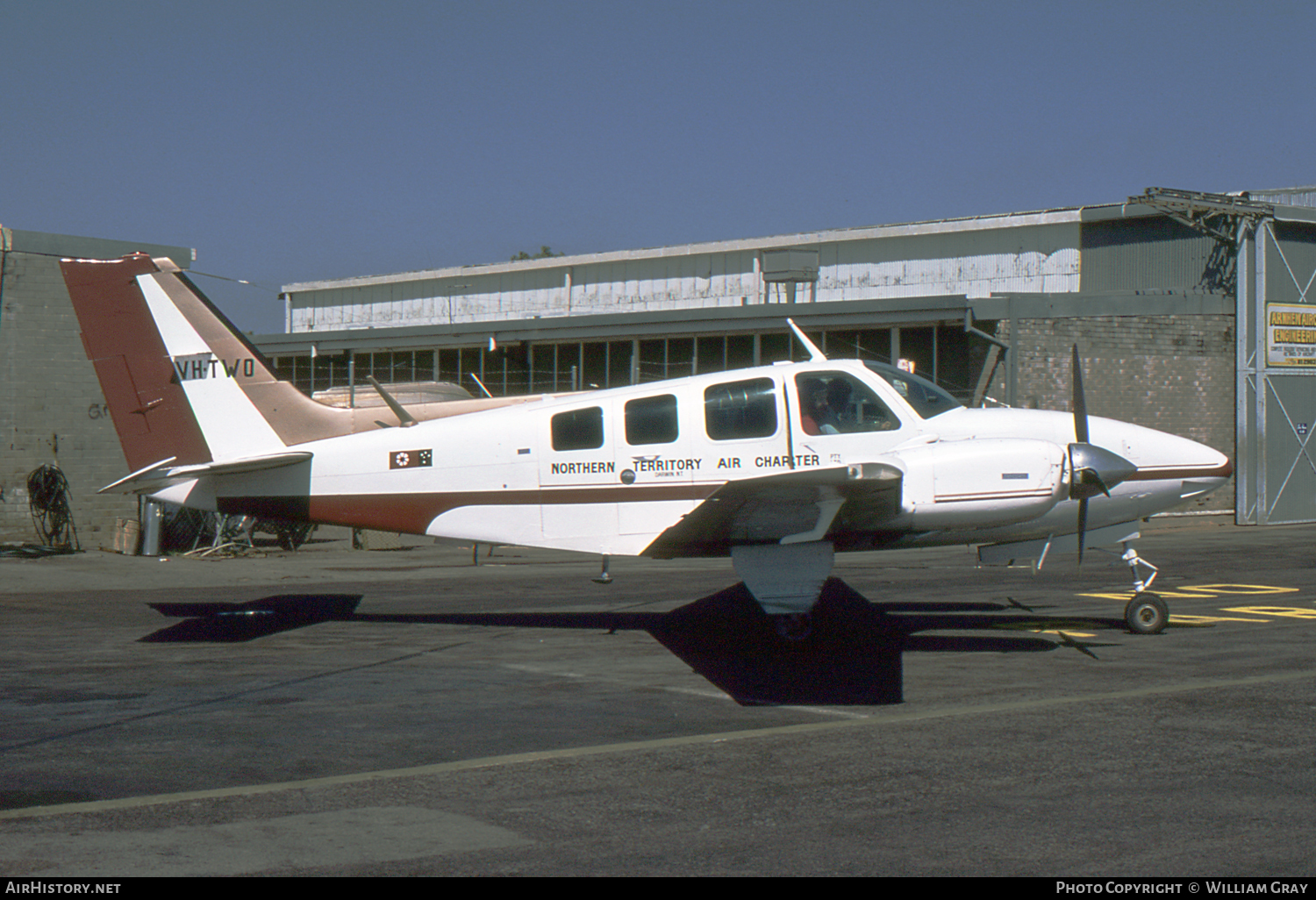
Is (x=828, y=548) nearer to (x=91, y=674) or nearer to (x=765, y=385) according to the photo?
(x=765, y=385)

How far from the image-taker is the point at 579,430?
1156cm

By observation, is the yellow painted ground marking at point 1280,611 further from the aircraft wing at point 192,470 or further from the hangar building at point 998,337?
the hangar building at point 998,337

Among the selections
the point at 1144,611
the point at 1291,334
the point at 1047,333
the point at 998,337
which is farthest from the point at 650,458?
the point at 1291,334

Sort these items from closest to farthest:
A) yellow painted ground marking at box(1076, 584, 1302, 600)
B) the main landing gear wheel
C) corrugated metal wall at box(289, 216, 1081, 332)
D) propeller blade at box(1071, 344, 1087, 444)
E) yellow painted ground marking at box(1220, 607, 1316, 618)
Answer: propeller blade at box(1071, 344, 1087, 444) → the main landing gear wheel → yellow painted ground marking at box(1220, 607, 1316, 618) → yellow painted ground marking at box(1076, 584, 1302, 600) → corrugated metal wall at box(289, 216, 1081, 332)

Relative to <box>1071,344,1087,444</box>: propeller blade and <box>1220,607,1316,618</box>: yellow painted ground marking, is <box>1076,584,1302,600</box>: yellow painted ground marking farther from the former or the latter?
<box>1071,344,1087,444</box>: propeller blade

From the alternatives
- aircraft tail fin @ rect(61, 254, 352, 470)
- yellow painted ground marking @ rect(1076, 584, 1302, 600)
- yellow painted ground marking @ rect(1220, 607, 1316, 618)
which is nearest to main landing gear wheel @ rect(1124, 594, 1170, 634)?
yellow painted ground marking @ rect(1220, 607, 1316, 618)

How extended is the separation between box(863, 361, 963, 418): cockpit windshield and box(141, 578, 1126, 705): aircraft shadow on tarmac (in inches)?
91.5

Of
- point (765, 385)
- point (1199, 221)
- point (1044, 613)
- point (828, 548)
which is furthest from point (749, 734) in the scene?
point (1199, 221)

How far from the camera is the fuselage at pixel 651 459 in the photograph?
11.1 meters

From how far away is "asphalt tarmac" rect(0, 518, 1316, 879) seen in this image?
5195 mm

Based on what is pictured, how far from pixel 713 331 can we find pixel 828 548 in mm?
20655

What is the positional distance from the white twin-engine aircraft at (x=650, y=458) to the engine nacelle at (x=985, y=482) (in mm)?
17

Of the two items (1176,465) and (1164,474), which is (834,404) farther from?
(1176,465)

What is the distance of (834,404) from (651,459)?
1.87 metres
